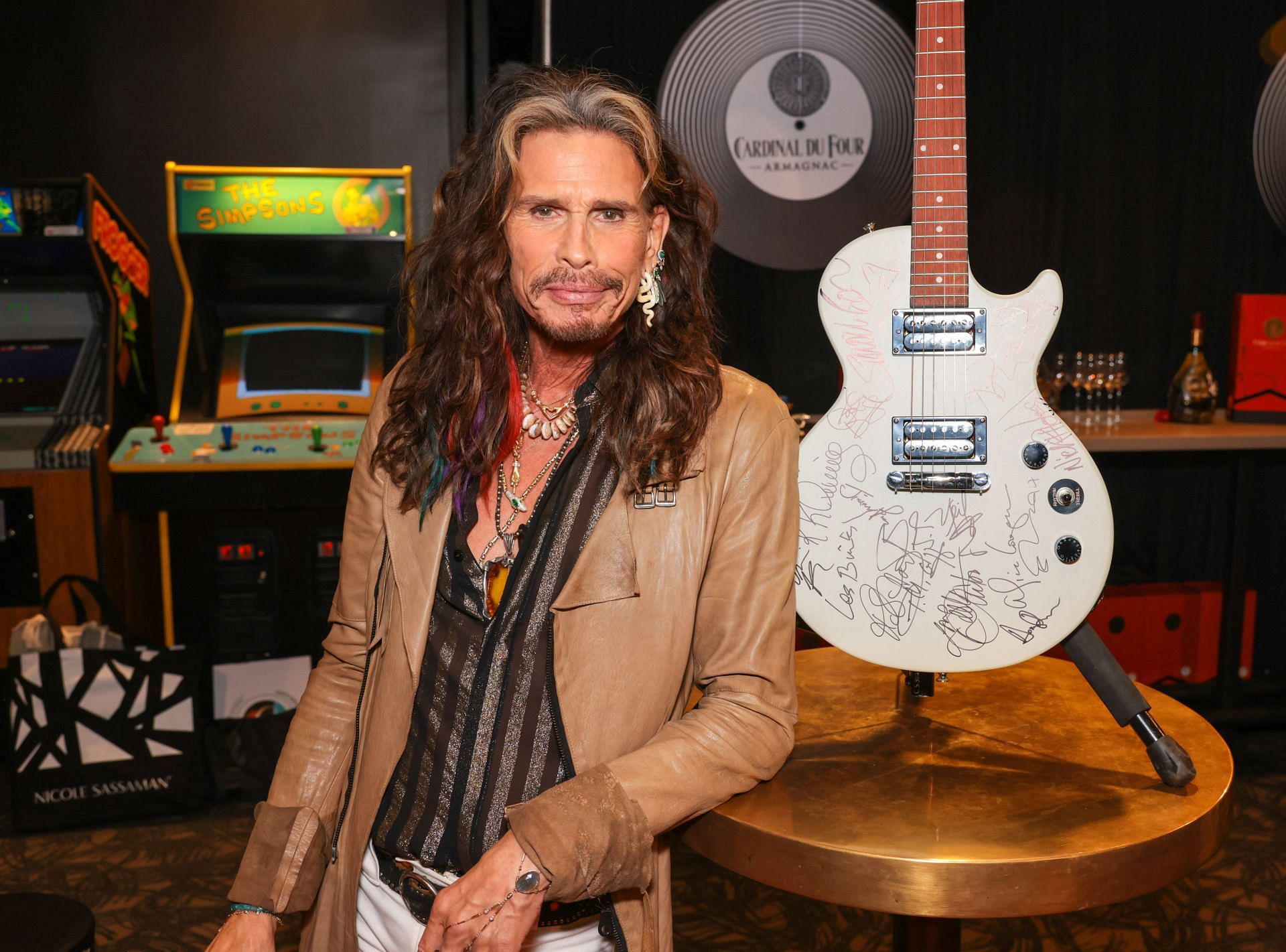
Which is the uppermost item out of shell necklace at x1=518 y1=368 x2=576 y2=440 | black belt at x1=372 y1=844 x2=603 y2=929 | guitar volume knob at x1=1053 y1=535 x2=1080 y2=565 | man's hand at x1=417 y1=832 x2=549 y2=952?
shell necklace at x1=518 y1=368 x2=576 y2=440

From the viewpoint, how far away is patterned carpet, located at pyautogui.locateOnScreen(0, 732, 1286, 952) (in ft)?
8.11

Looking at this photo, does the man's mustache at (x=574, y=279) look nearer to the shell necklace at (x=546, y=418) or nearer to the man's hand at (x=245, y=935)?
the shell necklace at (x=546, y=418)

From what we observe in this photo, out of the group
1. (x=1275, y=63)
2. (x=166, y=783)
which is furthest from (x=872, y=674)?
(x=1275, y=63)

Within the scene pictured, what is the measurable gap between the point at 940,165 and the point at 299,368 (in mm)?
2507

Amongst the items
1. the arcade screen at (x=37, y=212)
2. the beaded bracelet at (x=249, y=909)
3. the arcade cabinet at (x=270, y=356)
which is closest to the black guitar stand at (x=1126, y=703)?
the beaded bracelet at (x=249, y=909)

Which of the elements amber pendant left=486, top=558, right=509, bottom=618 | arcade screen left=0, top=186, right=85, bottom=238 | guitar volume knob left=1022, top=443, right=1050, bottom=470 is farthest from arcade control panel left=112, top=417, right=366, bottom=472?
guitar volume knob left=1022, top=443, right=1050, bottom=470

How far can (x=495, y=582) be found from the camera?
128 centimetres

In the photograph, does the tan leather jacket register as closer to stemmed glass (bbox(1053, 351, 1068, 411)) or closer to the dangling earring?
the dangling earring

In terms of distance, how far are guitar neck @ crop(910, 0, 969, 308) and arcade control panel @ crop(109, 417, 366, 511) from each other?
2.06 metres

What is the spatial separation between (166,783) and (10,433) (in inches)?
40.8

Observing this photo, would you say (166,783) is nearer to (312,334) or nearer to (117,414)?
(117,414)

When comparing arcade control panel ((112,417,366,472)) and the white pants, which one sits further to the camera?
arcade control panel ((112,417,366,472))

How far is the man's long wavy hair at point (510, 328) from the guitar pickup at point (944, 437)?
0.25 m

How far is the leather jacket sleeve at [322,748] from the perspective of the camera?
1.29 meters
